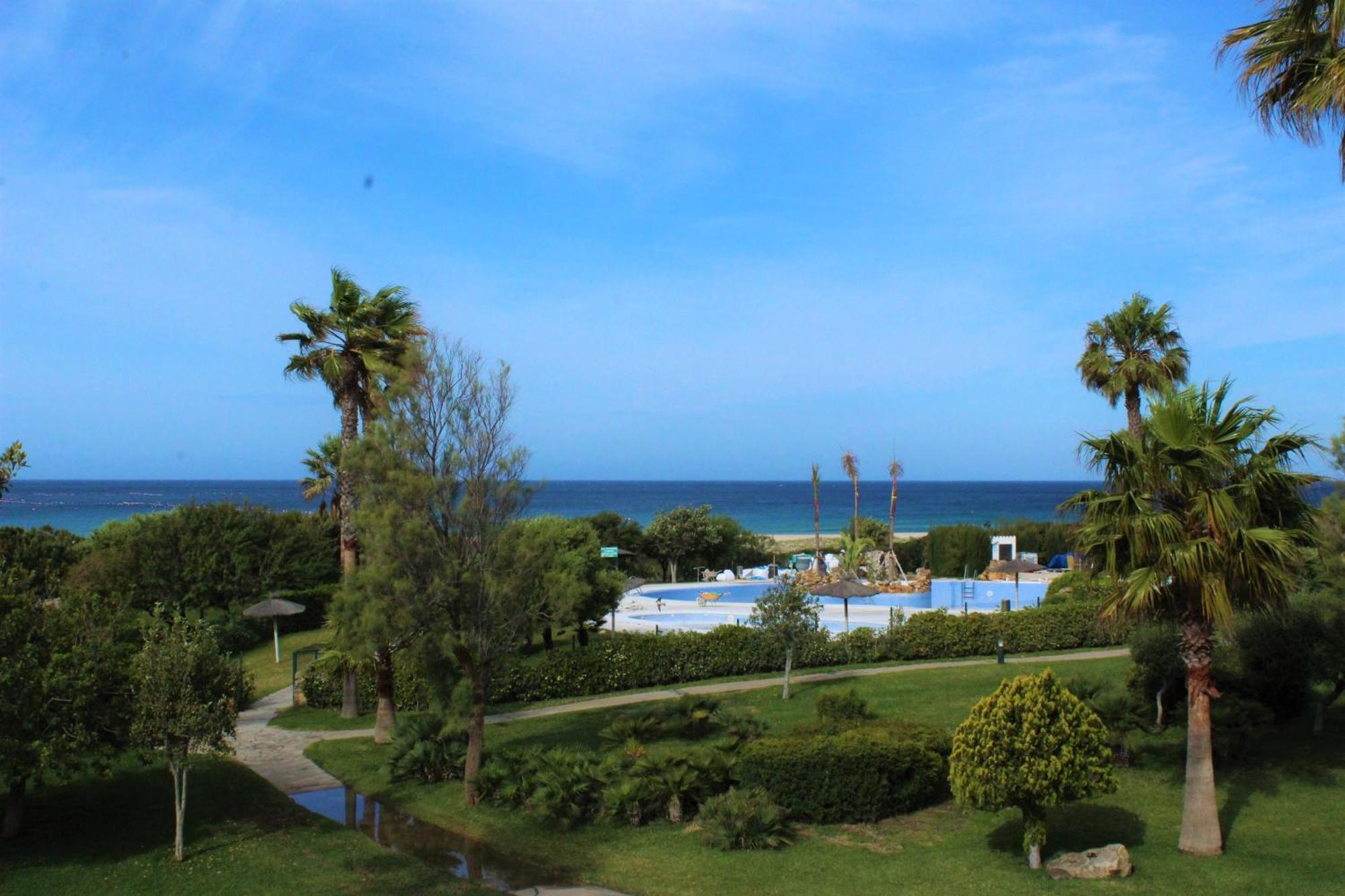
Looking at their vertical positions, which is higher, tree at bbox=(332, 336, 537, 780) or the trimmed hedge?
tree at bbox=(332, 336, 537, 780)

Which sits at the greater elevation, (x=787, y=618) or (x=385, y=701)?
(x=787, y=618)

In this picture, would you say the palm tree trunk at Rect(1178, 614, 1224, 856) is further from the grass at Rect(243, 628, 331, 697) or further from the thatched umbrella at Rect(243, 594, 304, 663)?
the thatched umbrella at Rect(243, 594, 304, 663)

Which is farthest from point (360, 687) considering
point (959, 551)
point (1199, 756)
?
point (959, 551)

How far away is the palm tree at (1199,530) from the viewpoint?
1026 centimetres

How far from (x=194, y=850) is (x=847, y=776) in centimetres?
809

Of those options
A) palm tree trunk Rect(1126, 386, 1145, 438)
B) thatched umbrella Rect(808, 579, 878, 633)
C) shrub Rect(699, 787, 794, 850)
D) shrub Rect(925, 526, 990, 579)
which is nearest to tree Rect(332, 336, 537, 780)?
shrub Rect(699, 787, 794, 850)

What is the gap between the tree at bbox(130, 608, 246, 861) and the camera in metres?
11.7

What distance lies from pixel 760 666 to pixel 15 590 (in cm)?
1613

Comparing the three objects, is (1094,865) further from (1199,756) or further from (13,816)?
(13,816)

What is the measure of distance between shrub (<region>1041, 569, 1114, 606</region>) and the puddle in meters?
16.2

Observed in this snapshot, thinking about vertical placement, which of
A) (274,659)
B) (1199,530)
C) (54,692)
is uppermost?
(1199,530)

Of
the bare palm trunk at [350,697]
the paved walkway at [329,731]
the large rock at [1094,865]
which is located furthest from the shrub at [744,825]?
the bare palm trunk at [350,697]

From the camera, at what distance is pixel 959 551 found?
4931 cm

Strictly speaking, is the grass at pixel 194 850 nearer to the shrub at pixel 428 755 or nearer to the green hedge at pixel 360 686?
the shrub at pixel 428 755
